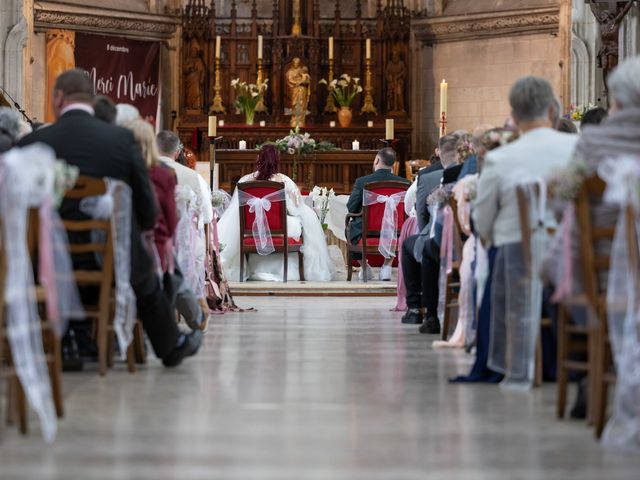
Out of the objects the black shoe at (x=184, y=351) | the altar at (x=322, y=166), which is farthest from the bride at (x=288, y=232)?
the black shoe at (x=184, y=351)

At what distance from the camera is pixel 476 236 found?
6.31 metres

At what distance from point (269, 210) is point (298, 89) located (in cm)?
501

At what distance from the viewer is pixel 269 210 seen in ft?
38.4

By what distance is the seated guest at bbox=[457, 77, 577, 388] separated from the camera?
5148mm

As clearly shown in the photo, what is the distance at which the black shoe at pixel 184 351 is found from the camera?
588 cm

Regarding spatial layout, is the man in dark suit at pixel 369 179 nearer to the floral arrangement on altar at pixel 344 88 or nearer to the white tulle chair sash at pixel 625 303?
the floral arrangement on altar at pixel 344 88

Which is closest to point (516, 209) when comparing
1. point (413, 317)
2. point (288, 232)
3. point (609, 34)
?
point (413, 317)

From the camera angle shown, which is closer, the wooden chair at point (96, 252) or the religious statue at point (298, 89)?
the wooden chair at point (96, 252)

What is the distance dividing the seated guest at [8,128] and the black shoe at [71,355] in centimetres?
95

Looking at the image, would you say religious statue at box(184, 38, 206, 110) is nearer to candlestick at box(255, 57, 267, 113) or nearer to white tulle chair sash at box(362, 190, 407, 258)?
candlestick at box(255, 57, 267, 113)

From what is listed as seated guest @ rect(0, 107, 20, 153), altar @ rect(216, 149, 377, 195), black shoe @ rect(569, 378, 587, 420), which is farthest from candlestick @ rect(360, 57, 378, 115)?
black shoe @ rect(569, 378, 587, 420)

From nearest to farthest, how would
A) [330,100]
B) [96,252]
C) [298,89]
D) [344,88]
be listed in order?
[96,252] → [298,89] → [344,88] → [330,100]

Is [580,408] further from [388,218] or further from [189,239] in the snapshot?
[388,218]

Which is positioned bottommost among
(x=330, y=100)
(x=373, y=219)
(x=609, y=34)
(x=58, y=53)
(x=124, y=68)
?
(x=373, y=219)
